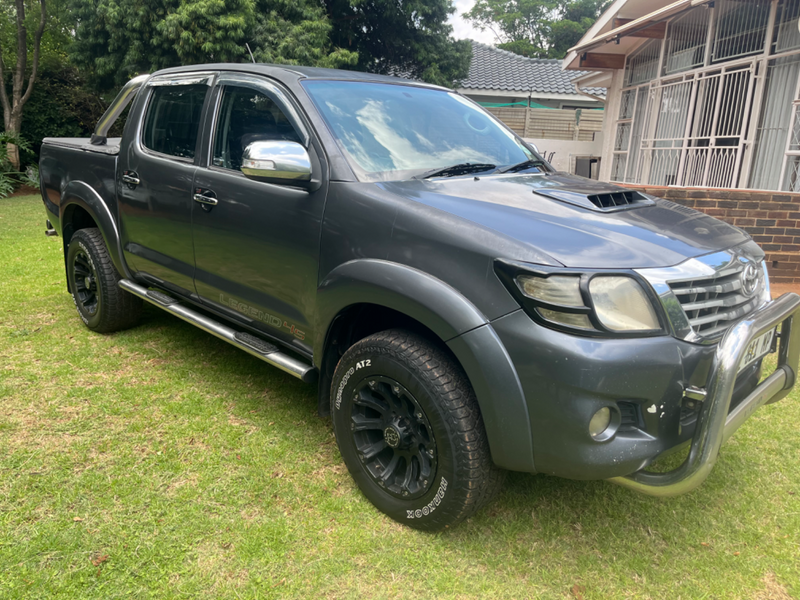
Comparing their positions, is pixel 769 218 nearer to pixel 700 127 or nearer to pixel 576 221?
pixel 700 127

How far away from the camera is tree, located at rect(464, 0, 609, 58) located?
A: 41.4 m

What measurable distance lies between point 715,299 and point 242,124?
2.41 meters

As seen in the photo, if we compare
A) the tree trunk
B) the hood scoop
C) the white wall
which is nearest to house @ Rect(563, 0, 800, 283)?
the white wall

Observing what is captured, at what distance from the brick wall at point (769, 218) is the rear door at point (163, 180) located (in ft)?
17.9

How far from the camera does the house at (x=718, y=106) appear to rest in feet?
21.8

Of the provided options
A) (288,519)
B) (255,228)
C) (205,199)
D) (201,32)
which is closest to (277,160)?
(255,228)

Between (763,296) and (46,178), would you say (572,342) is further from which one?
(46,178)

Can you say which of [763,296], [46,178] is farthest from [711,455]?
[46,178]

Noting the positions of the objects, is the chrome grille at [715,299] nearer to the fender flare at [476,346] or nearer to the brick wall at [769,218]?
the fender flare at [476,346]

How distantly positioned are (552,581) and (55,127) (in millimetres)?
19913

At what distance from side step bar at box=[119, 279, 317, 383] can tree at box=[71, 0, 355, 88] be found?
1074cm

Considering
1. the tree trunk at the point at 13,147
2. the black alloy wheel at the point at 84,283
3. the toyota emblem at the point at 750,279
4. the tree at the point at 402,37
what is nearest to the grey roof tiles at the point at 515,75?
the tree at the point at 402,37

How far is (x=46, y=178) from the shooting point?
4969 mm

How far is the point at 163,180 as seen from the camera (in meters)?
3.53
